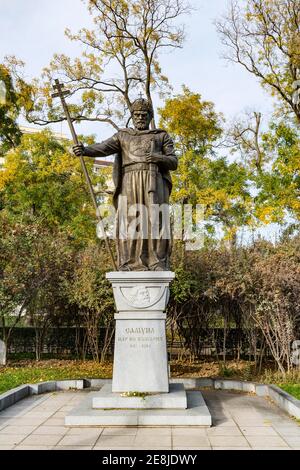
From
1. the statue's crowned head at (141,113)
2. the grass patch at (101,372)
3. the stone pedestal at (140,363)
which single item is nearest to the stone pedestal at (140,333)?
the stone pedestal at (140,363)

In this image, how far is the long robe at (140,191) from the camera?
7750 millimetres

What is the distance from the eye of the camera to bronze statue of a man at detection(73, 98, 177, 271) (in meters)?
7.76

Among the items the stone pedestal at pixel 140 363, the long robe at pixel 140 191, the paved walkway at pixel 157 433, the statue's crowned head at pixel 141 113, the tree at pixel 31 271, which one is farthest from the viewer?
the tree at pixel 31 271

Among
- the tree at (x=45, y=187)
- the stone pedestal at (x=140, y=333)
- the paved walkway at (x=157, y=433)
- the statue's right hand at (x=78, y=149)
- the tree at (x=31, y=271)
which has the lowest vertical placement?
the paved walkway at (x=157, y=433)

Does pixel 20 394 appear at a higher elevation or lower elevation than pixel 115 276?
lower

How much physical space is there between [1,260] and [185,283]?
193 inches

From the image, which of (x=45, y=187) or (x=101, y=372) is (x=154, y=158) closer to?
(x=101, y=372)

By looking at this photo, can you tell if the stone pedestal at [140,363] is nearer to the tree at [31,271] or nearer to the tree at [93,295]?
the tree at [93,295]

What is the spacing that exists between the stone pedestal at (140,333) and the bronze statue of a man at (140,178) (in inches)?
10.6

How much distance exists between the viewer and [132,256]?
306 inches

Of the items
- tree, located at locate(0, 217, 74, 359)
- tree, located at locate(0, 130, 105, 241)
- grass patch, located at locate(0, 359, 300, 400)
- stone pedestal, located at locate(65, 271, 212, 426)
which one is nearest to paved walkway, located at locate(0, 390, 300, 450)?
stone pedestal, located at locate(65, 271, 212, 426)
